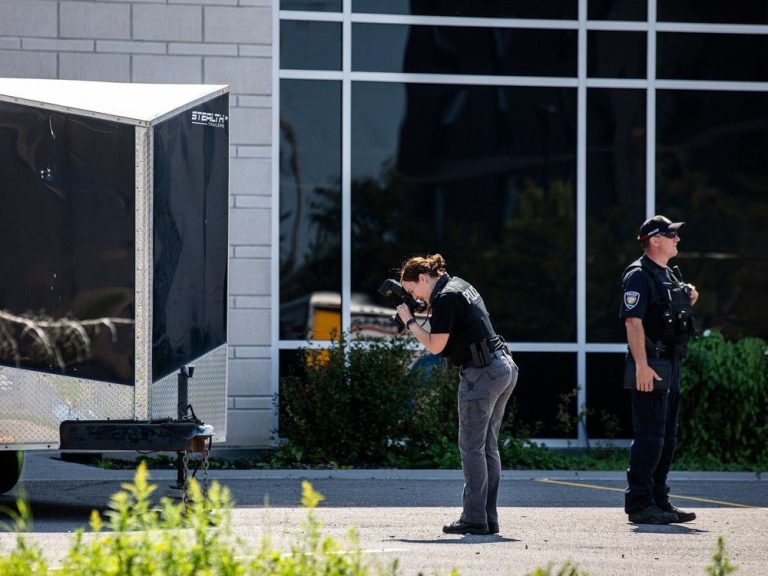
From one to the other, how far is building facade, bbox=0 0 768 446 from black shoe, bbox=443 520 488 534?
17.0ft

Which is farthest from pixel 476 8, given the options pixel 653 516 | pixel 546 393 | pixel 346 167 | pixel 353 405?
pixel 653 516

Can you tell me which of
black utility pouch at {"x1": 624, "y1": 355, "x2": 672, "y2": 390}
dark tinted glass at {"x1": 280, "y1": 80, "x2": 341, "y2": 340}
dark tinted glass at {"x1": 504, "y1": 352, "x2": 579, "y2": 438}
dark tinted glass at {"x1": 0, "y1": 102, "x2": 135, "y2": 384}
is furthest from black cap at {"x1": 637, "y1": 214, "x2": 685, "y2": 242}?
dark tinted glass at {"x1": 280, "y1": 80, "x2": 341, "y2": 340}

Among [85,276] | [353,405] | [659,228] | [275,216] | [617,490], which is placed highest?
[275,216]

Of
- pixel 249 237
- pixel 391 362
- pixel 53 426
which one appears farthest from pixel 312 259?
pixel 53 426

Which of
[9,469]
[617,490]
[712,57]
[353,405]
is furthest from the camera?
[712,57]

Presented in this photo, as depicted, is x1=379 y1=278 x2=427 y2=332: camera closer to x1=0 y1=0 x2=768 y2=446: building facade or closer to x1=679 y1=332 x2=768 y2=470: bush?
x1=679 y1=332 x2=768 y2=470: bush

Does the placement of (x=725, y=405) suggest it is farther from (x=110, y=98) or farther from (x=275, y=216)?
(x=110, y=98)

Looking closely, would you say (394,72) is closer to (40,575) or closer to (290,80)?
(290,80)

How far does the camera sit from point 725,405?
12727 mm

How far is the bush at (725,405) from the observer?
12641mm

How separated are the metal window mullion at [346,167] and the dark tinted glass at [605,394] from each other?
2.46 metres

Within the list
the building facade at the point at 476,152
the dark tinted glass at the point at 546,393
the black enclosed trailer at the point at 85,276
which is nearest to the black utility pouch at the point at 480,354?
the black enclosed trailer at the point at 85,276

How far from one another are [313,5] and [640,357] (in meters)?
6.28

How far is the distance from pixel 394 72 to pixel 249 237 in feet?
7.10
